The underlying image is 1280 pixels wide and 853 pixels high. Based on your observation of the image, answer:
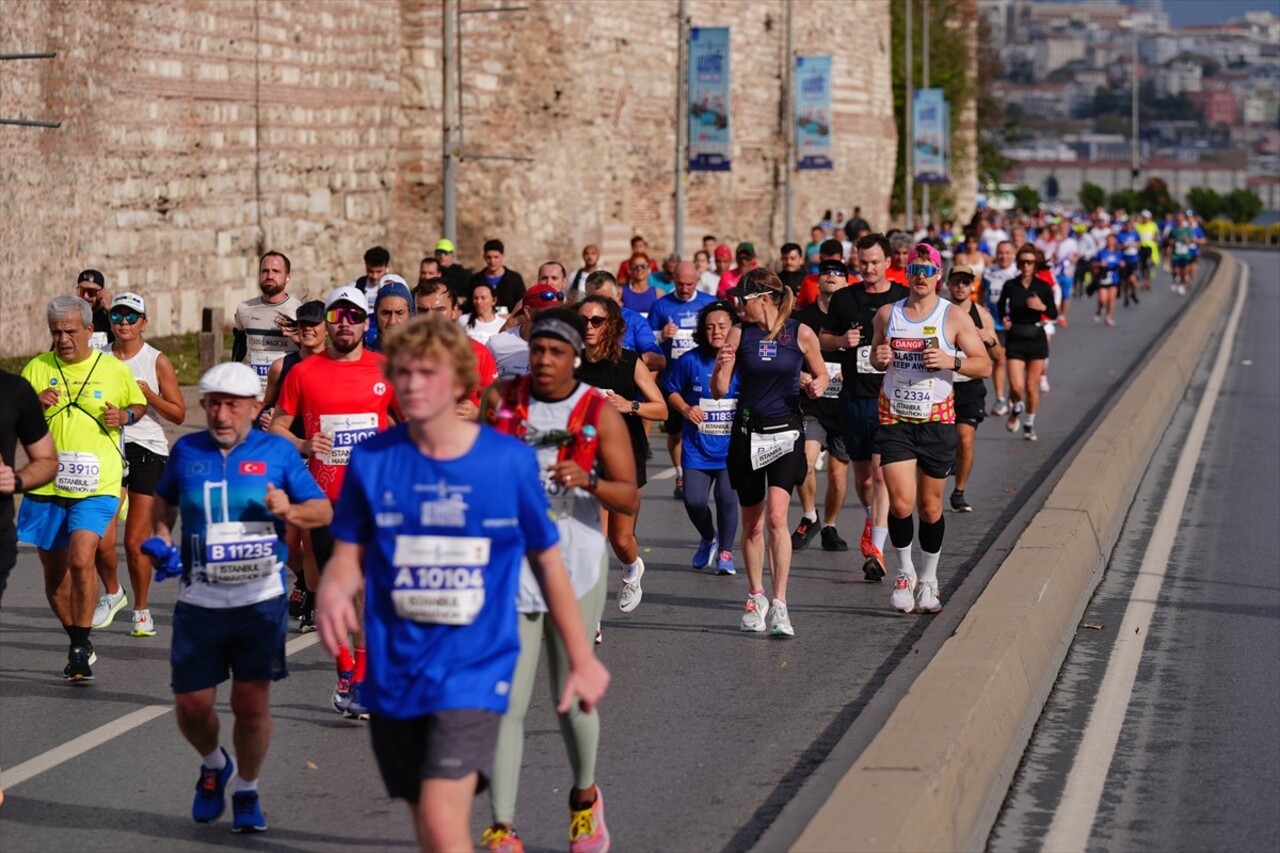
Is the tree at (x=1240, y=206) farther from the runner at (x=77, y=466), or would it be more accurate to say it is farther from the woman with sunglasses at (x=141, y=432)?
the runner at (x=77, y=466)

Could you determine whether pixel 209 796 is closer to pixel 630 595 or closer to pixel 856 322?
pixel 630 595

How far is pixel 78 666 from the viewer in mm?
9477

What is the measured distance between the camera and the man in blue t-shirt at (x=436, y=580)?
5363 mm

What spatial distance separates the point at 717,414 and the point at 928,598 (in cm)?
147

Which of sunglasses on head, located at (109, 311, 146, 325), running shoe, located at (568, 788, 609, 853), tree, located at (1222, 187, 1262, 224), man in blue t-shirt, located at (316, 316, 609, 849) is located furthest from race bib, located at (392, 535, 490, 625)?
tree, located at (1222, 187, 1262, 224)

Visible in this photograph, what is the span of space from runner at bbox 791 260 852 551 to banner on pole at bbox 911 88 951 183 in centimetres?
4810

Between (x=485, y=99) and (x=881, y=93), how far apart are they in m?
30.9

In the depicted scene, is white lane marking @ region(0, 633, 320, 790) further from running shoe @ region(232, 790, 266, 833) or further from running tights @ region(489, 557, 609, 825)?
running tights @ region(489, 557, 609, 825)

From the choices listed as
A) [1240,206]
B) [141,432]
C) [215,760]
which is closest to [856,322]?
[141,432]

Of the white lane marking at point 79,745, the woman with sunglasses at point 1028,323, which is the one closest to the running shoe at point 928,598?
the white lane marking at point 79,745

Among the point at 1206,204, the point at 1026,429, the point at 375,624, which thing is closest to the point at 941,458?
the point at 375,624

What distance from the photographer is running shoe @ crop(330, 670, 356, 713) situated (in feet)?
28.6

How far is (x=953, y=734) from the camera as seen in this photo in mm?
7145

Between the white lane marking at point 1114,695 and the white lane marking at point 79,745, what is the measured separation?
272 cm
